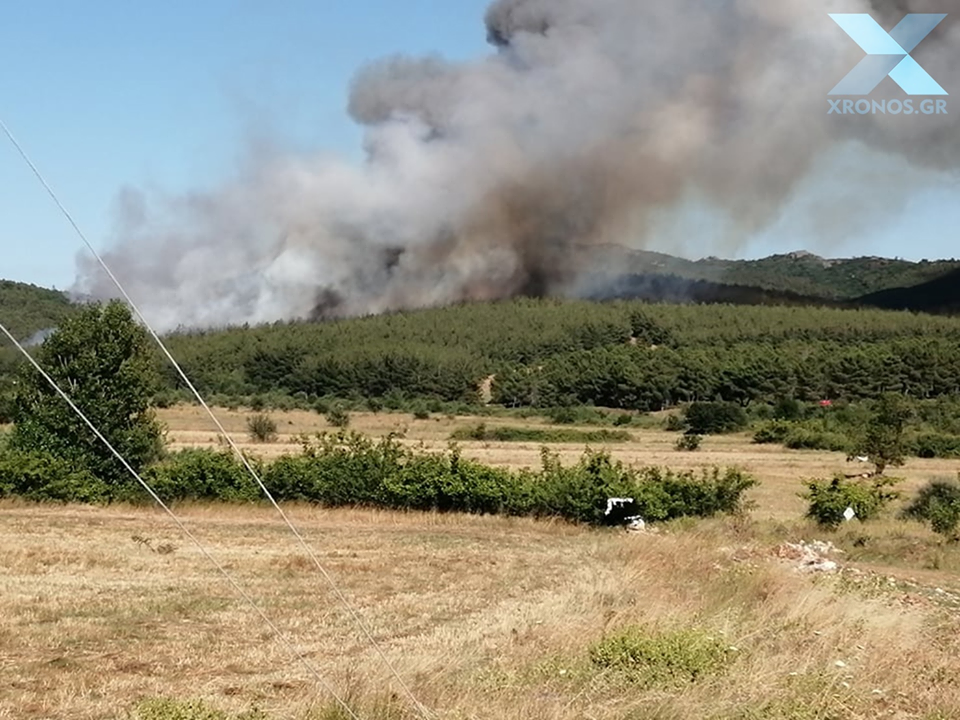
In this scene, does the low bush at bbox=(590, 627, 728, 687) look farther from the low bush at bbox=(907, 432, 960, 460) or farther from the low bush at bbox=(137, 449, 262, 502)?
the low bush at bbox=(907, 432, 960, 460)

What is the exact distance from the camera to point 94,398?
1155 inches

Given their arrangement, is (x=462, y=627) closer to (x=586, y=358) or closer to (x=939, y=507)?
(x=939, y=507)

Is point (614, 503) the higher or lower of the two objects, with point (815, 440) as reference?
higher

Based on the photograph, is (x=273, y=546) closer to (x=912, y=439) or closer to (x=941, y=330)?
(x=912, y=439)

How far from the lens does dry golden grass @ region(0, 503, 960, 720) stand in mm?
7719

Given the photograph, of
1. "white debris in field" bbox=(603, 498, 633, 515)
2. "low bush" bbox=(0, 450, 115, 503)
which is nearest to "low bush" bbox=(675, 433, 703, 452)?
"white debris in field" bbox=(603, 498, 633, 515)

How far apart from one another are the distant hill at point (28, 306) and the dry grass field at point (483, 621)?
3330 inches

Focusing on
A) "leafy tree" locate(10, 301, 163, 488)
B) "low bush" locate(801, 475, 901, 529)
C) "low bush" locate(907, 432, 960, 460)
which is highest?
"leafy tree" locate(10, 301, 163, 488)

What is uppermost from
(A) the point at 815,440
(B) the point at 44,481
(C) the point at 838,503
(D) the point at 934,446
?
(B) the point at 44,481

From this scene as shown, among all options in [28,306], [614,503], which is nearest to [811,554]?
[614,503]

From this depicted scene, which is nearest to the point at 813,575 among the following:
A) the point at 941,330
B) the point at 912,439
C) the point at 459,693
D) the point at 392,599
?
the point at 392,599

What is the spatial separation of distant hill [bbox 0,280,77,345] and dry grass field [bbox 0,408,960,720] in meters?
84.6

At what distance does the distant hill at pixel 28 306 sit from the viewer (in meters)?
106

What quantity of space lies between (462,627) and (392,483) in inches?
584
